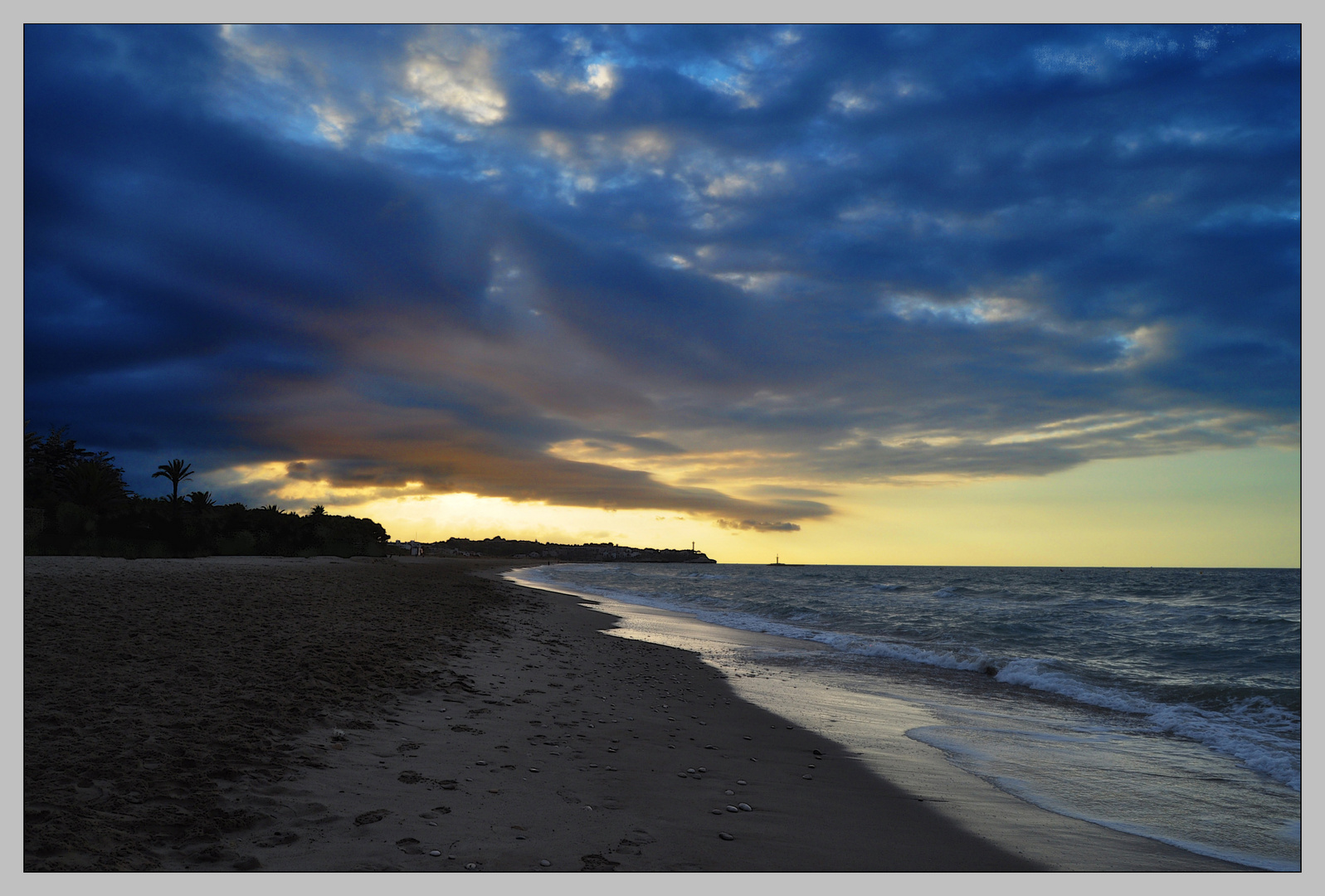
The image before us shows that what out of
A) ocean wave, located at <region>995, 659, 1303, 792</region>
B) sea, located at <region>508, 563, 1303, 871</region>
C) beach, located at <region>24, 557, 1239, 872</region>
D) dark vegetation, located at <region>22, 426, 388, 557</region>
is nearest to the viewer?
beach, located at <region>24, 557, 1239, 872</region>

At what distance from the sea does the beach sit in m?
1.09

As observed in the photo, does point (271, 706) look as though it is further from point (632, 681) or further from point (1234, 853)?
point (1234, 853)

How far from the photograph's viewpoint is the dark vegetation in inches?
1367

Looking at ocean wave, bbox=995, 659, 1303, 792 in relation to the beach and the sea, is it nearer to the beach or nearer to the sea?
the sea

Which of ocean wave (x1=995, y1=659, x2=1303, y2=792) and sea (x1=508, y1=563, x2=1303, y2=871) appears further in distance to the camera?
ocean wave (x1=995, y1=659, x2=1303, y2=792)

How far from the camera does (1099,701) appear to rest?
13234 millimetres

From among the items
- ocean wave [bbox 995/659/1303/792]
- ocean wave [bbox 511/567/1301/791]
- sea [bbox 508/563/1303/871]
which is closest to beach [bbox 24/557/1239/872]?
sea [bbox 508/563/1303/871]

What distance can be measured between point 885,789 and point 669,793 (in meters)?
2.47

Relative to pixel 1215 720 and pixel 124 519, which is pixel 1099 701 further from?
pixel 124 519

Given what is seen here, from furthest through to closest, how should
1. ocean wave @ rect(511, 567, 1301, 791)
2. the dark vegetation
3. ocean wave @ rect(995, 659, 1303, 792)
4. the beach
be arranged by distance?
1. the dark vegetation
2. ocean wave @ rect(511, 567, 1301, 791)
3. ocean wave @ rect(995, 659, 1303, 792)
4. the beach

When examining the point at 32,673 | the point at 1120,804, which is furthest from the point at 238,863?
the point at 1120,804

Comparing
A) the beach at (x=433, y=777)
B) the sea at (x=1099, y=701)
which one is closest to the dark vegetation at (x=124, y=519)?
the beach at (x=433, y=777)

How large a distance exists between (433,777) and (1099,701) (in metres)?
13.5

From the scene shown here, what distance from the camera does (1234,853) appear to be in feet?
19.6
